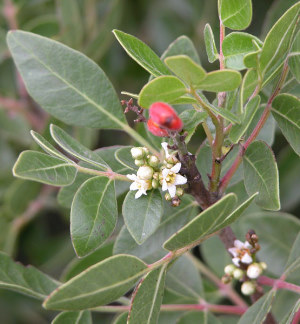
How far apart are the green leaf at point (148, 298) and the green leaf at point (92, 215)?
14 cm

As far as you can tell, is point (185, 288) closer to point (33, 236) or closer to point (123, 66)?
point (33, 236)

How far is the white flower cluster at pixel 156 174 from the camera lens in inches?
48.5

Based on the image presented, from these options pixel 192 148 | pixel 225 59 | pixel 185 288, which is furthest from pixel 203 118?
pixel 192 148

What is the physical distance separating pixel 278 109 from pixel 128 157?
1.27 ft

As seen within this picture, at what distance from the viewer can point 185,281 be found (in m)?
1.82

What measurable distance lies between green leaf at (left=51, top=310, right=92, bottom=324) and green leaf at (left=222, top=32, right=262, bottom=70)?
2.50 feet

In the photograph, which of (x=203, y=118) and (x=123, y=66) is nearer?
(x=203, y=118)

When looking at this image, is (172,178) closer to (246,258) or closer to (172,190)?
(172,190)

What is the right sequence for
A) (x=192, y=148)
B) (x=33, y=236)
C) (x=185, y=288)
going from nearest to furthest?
(x=185, y=288)
(x=192, y=148)
(x=33, y=236)

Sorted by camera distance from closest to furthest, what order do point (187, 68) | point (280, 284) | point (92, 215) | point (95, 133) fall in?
point (187, 68), point (92, 215), point (280, 284), point (95, 133)

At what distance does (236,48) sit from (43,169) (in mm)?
501

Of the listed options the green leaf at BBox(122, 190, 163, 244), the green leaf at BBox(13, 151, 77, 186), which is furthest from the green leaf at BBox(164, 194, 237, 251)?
the green leaf at BBox(13, 151, 77, 186)

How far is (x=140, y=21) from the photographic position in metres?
3.02

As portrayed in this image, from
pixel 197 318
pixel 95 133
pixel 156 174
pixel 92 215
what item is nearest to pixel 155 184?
pixel 156 174
